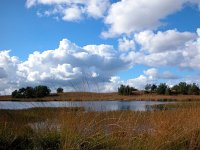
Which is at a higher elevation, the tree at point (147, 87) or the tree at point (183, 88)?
the tree at point (183, 88)

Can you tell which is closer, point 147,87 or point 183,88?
point 147,87

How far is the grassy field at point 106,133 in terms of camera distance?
6477 mm

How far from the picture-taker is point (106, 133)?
6.95 m

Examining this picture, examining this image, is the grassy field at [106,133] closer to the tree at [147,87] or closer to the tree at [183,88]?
the tree at [147,87]

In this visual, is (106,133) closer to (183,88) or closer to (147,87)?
(147,87)

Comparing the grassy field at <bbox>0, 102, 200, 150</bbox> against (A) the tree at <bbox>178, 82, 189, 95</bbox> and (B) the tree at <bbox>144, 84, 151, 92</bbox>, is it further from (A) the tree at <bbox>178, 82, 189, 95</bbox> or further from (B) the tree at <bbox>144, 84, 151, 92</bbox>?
(A) the tree at <bbox>178, 82, 189, 95</bbox>

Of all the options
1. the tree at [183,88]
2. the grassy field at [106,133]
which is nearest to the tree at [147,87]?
the grassy field at [106,133]

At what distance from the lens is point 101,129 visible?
695 centimetres

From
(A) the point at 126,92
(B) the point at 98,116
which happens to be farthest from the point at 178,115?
(B) the point at 98,116

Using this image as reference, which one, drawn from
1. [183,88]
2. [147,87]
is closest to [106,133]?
[147,87]

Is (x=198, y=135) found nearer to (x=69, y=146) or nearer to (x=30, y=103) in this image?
(x=69, y=146)

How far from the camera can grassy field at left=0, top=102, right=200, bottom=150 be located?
Answer: 6.48m

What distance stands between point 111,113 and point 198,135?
199 centimetres

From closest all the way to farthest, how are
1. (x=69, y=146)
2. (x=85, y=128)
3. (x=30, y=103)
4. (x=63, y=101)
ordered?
(x=69, y=146) → (x=85, y=128) → (x=63, y=101) → (x=30, y=103)
